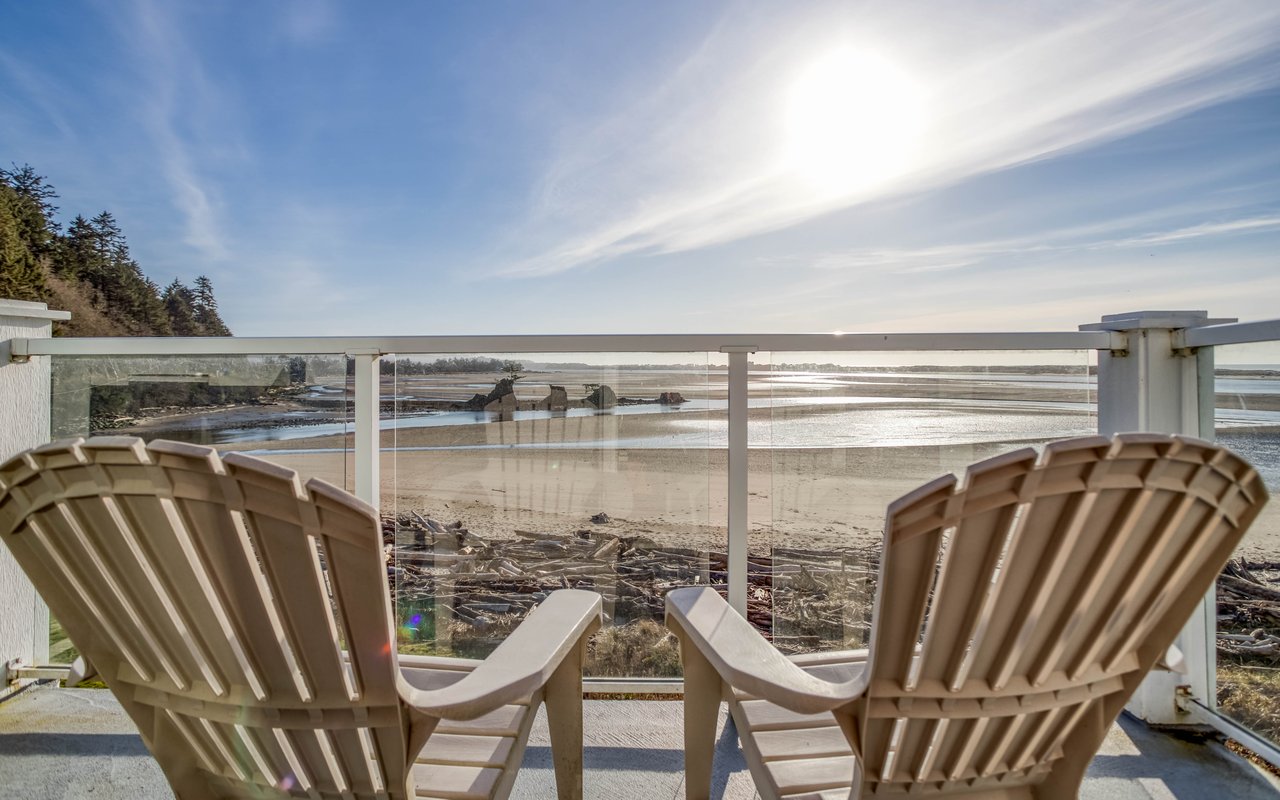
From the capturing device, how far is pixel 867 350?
7.61 ft

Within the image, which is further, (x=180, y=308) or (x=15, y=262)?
(x=180, y=308)

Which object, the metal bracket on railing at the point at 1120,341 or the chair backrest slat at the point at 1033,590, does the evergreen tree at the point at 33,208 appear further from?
the chair backrest slat at the point at 1033,590

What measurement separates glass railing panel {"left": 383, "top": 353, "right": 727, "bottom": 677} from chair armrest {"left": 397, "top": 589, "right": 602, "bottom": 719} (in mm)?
906

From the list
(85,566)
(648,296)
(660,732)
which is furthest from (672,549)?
(648,296)

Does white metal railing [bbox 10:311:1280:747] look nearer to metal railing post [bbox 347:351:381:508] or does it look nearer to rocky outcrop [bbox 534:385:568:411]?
metal railing post [bbox 347:351:381:508]

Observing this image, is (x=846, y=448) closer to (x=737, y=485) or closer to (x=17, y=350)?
(x=737, y=485)

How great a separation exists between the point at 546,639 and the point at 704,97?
12.9m

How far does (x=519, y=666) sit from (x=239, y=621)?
0.43 metres

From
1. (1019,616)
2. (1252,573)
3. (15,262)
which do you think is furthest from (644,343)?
(15,262)

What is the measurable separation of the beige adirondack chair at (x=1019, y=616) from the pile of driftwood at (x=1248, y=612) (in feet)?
4.41

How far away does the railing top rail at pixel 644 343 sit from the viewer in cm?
228

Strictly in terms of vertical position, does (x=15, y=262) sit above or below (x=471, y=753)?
above

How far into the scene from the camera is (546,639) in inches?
49.9

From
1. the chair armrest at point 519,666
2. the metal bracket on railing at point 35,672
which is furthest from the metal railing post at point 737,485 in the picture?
the metal bracket on railing at point 35,672
